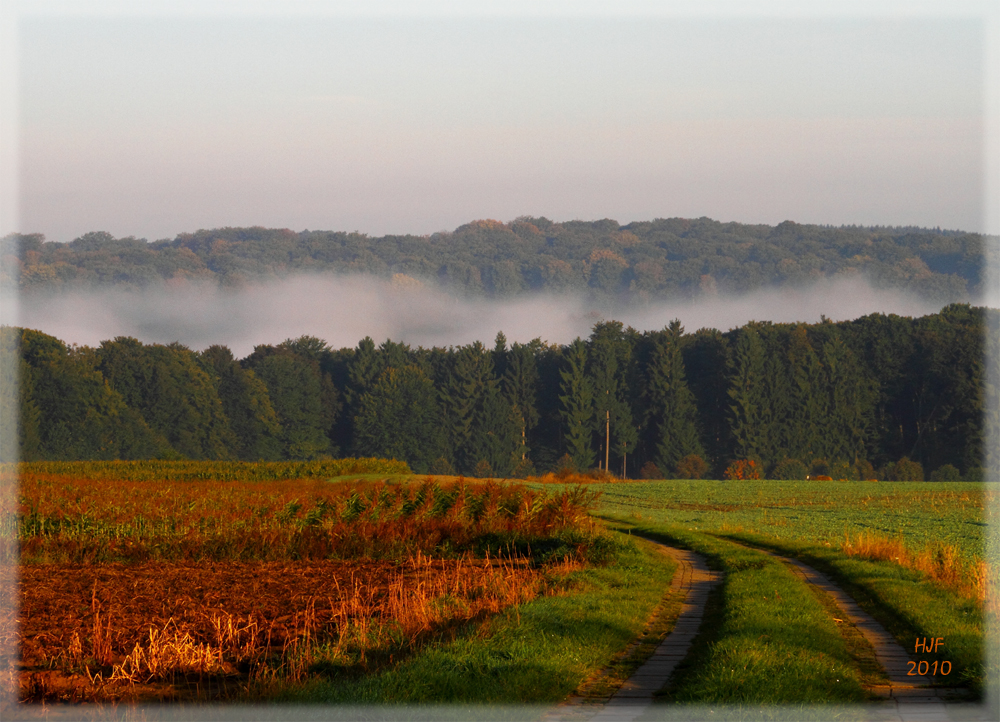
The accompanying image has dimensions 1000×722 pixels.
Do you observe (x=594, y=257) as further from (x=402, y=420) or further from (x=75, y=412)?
(x=75, y=412)

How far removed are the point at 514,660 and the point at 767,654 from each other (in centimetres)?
258

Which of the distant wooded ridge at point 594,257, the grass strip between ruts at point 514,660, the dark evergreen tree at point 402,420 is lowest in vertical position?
the dark evergreen tree at point 402,420

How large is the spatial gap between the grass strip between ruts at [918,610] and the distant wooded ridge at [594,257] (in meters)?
83.9

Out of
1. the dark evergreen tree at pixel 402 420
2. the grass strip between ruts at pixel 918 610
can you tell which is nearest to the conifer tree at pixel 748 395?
the dark evergreen tree at pixel 402 420

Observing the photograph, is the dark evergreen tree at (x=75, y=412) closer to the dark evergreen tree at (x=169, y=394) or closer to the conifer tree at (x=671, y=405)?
the dark evergreen tree at (x=169, y=394)

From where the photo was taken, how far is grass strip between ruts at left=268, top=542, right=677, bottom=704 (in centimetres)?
888

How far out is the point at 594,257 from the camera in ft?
393

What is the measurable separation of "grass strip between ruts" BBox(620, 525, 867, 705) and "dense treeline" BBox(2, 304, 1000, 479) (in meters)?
68.7

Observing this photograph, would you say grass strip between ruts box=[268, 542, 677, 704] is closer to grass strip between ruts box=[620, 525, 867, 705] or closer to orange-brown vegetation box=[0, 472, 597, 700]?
orange-brown vegetation box=[0, 472, 597, 700]

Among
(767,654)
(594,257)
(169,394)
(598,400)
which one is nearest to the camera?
(767,654)

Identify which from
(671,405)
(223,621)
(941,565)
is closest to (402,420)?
(671,405)

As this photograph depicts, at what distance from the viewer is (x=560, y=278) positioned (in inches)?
4429

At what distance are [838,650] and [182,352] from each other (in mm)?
77855

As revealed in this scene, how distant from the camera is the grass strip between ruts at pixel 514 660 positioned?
29.1ft
